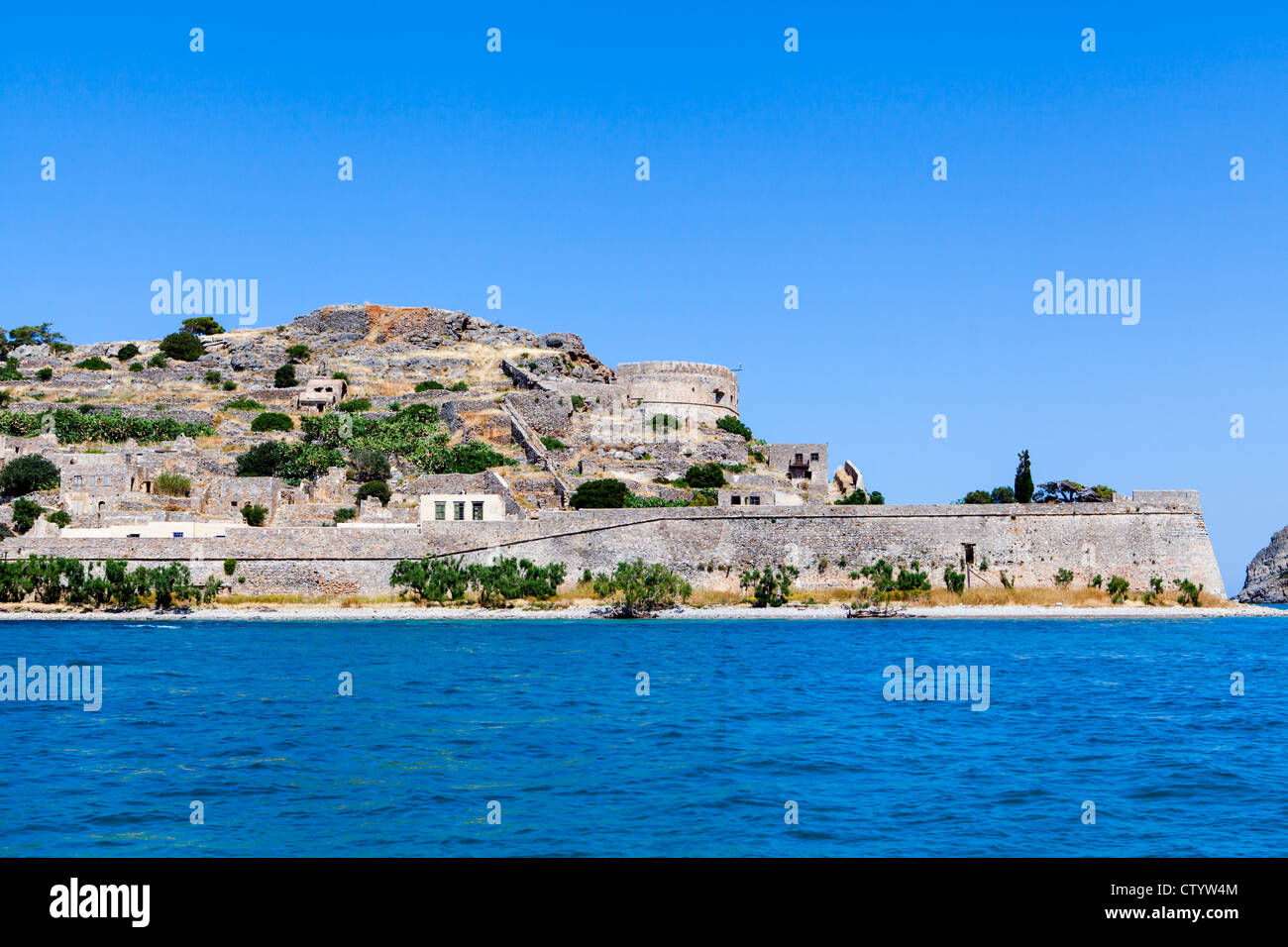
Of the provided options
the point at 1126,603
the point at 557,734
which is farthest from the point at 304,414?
the point at 557,734

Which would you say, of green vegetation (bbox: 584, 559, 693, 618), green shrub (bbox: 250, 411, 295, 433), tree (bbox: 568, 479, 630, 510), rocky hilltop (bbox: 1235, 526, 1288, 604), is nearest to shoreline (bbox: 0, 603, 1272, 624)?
green vegetation (bbox: 584, 559, 693, 618)

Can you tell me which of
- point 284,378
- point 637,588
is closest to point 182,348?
point 284,378

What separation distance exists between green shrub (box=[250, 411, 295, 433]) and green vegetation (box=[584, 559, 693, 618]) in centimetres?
2150

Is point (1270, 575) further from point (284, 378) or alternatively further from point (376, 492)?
point (284, 378)

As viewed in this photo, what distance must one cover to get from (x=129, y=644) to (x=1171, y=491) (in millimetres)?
32289

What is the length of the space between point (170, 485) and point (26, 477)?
197 inches

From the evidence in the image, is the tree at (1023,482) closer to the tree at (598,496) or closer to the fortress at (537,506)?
the fortress at (537,506)

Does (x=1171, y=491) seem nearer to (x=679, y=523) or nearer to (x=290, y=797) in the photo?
(x=679, y=523)

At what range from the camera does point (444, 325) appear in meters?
73.6

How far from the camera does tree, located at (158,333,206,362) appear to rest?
229 feet

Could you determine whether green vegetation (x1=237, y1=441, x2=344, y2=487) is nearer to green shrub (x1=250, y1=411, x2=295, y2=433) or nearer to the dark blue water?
green shrub (x1=250, y1=411, x2=295, y2=433)

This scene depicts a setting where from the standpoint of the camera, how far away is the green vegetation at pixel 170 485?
145ft

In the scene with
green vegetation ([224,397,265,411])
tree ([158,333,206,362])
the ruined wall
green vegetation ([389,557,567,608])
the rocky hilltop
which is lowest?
the rocky hilltop

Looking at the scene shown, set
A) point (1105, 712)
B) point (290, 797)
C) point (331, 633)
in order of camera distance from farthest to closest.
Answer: point (331, 633) < point (1105, 712) < point (290, 797)
